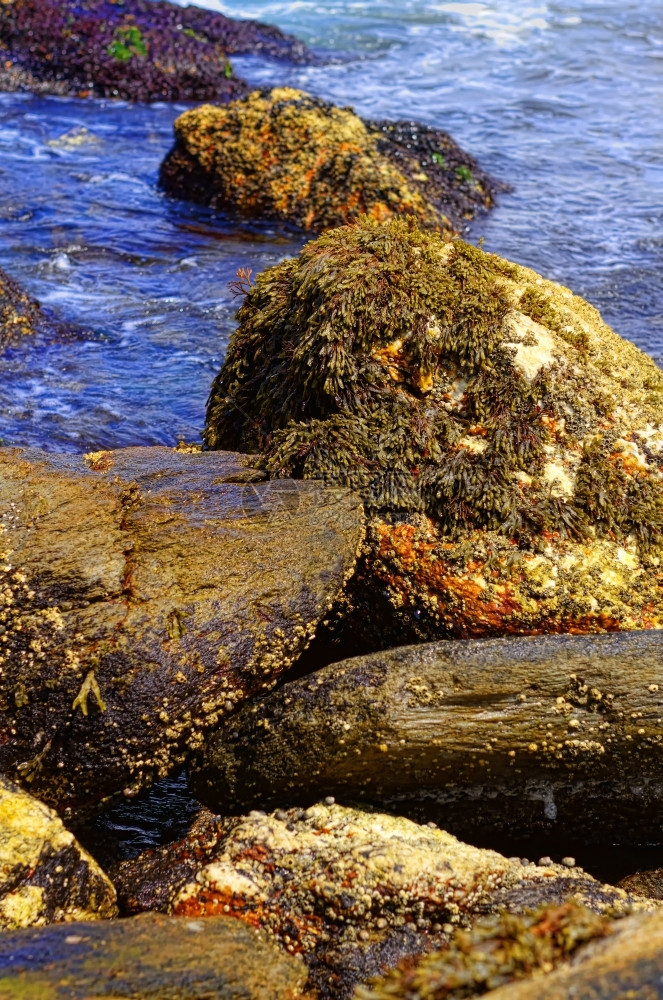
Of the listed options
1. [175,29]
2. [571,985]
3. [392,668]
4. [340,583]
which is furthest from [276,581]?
[175,29]

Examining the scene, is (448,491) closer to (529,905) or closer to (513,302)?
(513,302)

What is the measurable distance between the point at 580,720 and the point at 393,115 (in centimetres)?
1172

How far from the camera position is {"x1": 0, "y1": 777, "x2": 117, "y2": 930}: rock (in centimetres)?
300

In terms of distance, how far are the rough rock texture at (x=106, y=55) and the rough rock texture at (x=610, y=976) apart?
14.0 metres

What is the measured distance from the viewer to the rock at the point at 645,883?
3482 mm

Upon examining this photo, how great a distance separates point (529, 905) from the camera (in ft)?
10.0

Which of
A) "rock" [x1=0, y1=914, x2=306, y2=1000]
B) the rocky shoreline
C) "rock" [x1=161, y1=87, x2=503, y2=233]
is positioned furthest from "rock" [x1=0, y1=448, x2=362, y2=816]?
"rock" [x1=161, y1=87, x2=503, y2=233]

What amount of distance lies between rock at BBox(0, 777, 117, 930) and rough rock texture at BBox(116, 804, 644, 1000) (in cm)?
20

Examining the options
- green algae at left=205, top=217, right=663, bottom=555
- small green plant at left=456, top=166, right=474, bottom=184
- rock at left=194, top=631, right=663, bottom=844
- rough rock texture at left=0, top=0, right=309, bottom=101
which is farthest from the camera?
rough rock texture at left=0, top=0, right=309, bottom=101

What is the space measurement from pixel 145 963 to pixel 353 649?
1687mm

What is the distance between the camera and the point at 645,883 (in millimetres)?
3527

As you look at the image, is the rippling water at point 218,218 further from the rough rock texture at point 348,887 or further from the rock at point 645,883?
the rock at point 645,883

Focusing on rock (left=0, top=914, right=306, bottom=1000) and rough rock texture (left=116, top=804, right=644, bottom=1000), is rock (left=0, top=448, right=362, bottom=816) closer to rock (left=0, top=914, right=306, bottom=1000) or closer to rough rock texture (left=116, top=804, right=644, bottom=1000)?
rough rock texture (left=116, top=804, right=644, bottom=1000)

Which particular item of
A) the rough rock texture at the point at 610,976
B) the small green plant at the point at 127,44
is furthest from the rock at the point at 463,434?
the small green plant at the point at 127,44
